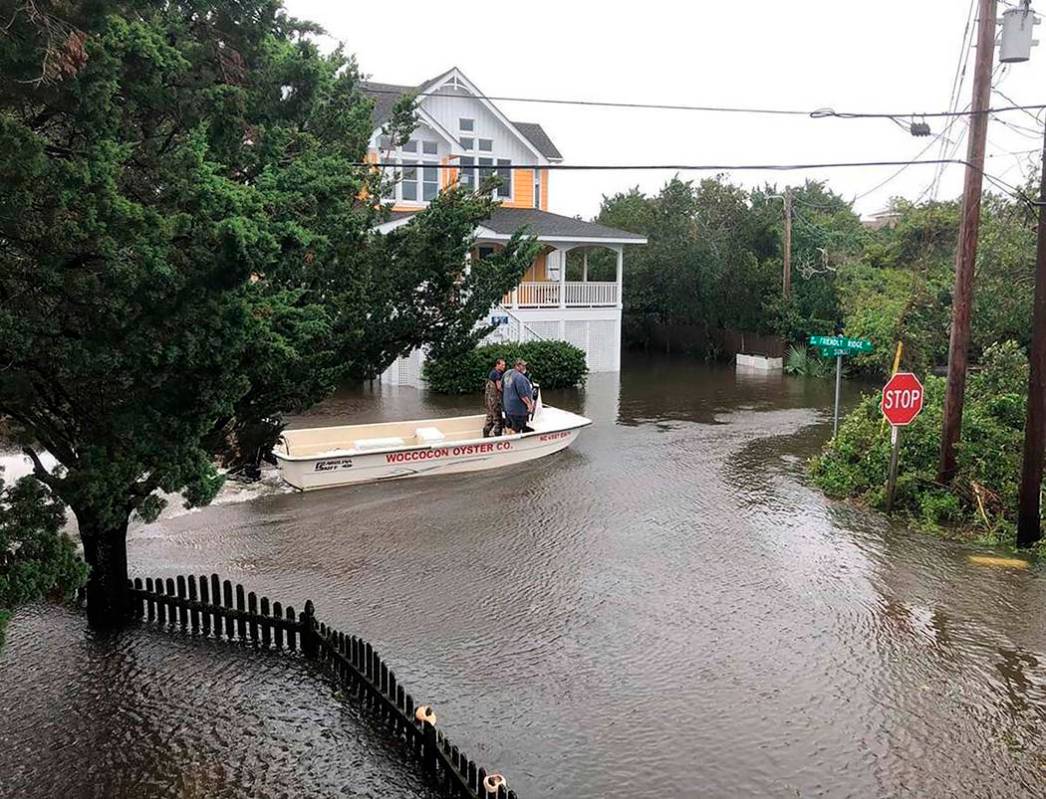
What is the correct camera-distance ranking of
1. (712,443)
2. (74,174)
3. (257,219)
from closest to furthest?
(74,174)
(257,219)
(712,443)

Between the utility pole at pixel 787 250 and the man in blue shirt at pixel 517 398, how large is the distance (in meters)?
20.6

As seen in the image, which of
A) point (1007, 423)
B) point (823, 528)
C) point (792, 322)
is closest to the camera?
point (823, 528)

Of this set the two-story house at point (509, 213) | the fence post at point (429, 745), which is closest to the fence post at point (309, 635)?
the fence post at point (429, 745)

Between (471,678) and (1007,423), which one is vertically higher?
(1007,423)

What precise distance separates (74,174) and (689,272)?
106 feet

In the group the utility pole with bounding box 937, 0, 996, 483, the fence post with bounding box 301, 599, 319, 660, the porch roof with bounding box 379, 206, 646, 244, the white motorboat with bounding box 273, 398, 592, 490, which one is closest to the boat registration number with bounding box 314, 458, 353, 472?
the white motorboat with bounding box 273, 398, 592, 490

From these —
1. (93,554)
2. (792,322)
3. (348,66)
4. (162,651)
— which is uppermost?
(348,66)

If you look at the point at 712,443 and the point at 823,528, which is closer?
the point at 823,528

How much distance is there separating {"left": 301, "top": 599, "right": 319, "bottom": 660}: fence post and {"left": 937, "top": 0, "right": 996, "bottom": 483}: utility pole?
9.95 m

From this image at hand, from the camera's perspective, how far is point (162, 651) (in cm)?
865

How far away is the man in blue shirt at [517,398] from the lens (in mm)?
17016

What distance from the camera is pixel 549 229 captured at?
95.1 ft

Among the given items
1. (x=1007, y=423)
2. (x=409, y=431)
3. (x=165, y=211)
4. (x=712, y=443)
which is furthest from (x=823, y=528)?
(x=165, y=211)

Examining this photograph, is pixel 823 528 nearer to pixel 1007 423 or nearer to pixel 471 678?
pixel 1007 423
